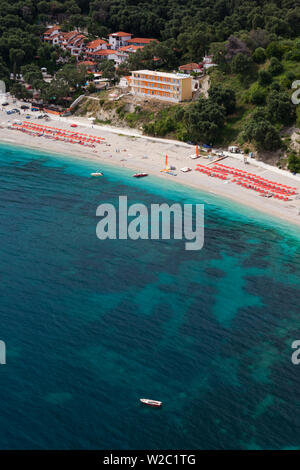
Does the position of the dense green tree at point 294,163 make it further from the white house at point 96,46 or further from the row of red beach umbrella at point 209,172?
the white house at point 96,46

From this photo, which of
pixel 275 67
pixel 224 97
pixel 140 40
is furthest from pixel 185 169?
pixel 140 40

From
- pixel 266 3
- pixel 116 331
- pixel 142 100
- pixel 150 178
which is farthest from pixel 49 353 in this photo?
pixel 266 3

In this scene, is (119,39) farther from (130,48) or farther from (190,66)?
(190,66)

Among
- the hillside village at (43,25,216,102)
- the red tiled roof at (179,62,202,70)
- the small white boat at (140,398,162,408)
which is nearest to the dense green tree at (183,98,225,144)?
the hillside village at (43,25,216,102)

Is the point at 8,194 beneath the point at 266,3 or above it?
beneath

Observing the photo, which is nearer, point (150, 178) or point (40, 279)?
point (40, 279)

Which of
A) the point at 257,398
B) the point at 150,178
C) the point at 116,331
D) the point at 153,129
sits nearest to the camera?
the point at 257,398

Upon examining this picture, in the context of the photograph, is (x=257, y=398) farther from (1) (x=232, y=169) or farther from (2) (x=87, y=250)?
(1) (x=232, y=169)
